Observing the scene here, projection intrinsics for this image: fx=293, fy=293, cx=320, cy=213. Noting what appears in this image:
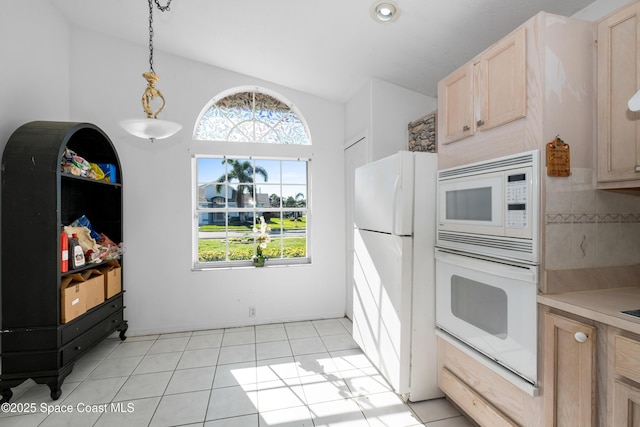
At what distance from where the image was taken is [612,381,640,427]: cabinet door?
103 centimetres

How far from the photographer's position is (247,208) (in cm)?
358

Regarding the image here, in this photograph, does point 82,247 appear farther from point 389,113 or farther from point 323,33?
point 389,113

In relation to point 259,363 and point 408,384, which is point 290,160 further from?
point 408,384

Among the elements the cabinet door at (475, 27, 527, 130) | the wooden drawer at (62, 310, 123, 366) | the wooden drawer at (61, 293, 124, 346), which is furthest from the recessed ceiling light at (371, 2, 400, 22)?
the wooden drawer at (62, 310, 123, 366)

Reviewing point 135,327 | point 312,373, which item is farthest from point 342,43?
point 135,327

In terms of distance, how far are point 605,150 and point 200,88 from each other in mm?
3498

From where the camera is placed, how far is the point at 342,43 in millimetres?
2457

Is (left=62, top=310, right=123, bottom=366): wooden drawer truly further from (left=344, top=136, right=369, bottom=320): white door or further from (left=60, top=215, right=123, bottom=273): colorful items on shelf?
(left=344, top=136, right=369, bottom=320): white door

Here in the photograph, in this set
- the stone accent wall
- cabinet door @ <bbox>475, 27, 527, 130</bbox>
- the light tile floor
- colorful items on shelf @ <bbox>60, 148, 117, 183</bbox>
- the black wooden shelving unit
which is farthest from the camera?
the stone accent wall

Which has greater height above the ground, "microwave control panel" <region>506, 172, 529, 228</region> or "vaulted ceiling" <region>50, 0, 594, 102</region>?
"vaulted ceiling" <region>50, 0, 594, 102</region>

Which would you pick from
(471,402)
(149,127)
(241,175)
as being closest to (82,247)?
(149,127)

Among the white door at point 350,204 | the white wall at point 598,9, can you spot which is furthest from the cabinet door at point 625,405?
the white door at point 350,204

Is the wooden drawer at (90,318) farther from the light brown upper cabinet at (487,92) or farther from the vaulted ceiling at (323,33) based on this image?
the light brown upper cabinet at (487,92)

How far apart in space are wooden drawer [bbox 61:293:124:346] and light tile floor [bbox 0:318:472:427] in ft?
1.28
